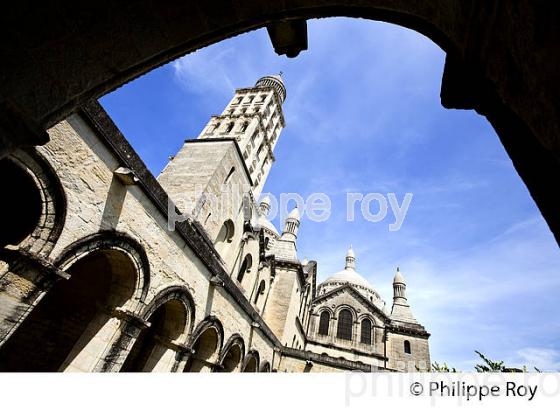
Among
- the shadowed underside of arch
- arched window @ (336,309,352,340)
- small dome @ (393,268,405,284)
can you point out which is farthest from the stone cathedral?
small dome @ (393,268,405,284)

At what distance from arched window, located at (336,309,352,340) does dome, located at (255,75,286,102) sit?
2555 cm

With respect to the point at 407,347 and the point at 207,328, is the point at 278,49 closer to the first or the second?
the point at 207,328

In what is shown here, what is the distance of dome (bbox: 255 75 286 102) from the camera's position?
34.3 metres

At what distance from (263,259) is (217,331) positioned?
7193 mm

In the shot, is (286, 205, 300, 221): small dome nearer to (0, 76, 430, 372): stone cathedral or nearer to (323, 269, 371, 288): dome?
(0, 76, 430, 372): stone cathedral

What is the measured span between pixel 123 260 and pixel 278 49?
512 centimetres

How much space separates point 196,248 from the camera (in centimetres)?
765

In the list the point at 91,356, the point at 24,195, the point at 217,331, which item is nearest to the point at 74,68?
the point at 24,195

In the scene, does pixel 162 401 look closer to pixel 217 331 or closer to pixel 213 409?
pixel 213 409

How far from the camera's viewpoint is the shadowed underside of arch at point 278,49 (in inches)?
42.5

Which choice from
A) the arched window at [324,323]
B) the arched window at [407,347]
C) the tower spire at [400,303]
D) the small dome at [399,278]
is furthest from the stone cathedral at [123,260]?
the small dome at [399,278]

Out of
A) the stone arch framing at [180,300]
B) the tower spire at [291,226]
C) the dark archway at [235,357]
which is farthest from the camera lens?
the tower spire at [291,226]

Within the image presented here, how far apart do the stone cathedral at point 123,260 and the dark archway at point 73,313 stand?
0.02 m

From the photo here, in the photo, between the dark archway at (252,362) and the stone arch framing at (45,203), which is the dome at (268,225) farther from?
the stone arch framing at (45,203)
